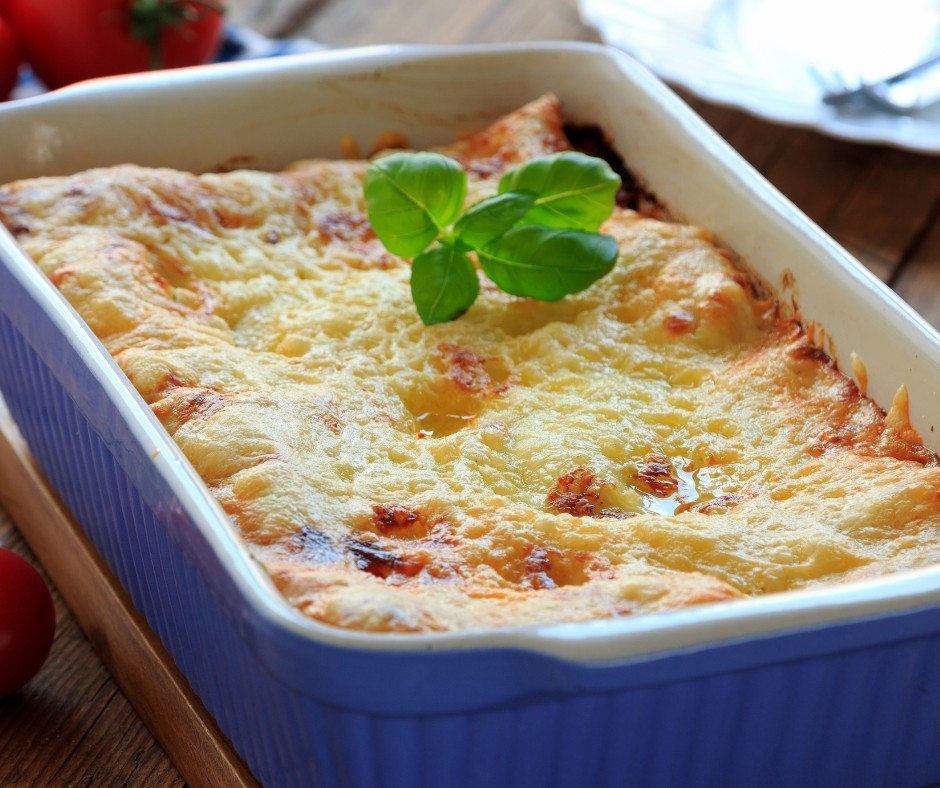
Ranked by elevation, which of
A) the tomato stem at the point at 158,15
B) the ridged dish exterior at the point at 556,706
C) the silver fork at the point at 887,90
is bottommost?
the ridged dish exterior at the point at 556,706

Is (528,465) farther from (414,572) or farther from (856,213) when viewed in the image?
(856,213)

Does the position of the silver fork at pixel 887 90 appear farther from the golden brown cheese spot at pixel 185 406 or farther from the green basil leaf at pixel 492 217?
the golden brown cheese spot at pixel 185 406

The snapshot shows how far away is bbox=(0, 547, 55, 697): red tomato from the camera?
2039mm

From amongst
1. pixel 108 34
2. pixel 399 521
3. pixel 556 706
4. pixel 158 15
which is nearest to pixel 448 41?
pixel 158 15

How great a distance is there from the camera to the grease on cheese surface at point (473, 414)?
1790mm

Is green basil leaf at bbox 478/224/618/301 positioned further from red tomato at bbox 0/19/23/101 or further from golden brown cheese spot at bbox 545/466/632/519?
red tomato at bbox 0/19/23/101

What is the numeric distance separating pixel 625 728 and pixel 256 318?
112 cm

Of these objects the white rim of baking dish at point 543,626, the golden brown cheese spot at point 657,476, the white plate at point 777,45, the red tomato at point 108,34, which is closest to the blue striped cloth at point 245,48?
the red tomato at point 108,34

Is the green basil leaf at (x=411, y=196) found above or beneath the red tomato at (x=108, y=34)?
above

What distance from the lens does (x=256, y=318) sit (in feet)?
7.79

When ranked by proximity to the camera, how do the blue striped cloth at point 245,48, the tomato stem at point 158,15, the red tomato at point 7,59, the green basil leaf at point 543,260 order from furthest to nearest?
the blue striped cloth at point 245,48, the tomato stem at point 158,15, the red tomato at point 7,59, the green basil leaf at point 543,260

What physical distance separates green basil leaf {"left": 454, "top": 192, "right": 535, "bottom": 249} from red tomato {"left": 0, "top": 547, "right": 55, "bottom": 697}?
36.8 inches

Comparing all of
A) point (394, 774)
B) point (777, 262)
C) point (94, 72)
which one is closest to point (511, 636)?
point (394, 774)

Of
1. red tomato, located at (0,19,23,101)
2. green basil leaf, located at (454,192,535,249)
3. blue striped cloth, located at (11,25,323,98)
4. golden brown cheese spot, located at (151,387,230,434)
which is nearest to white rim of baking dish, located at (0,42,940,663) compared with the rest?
golden brown cheese spot, located at (151,387,230,434)
